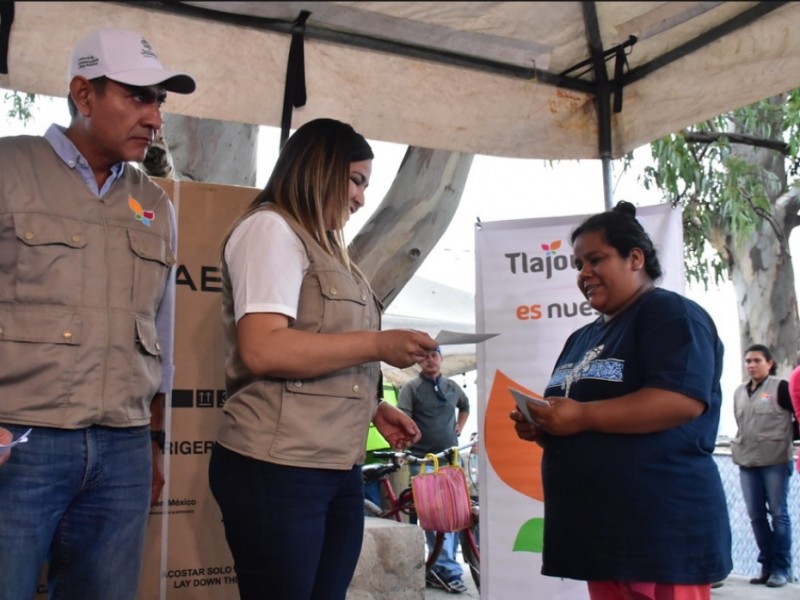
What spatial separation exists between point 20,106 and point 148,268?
6.54 m

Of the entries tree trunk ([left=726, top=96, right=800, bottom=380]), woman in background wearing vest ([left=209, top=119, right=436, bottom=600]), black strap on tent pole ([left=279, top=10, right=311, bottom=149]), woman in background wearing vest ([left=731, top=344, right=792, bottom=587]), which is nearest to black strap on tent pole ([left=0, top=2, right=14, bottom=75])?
black strap on tent pole ([left=279, top=10, right=311, bottom=149])

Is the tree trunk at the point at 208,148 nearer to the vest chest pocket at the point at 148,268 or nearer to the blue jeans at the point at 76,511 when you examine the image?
the vest chest pocket at the point at 148,268

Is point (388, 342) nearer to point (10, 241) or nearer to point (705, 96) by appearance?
point (10, 241)

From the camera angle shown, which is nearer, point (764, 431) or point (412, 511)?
point (412, 511)

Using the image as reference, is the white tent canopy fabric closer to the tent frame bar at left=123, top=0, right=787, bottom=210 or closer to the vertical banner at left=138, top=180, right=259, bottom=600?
the tent frame bar at left=123, top=0, right=787, bottom=210

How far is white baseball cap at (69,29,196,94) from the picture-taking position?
2094 mm

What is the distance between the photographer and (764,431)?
788cm

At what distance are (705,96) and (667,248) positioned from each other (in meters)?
1.09

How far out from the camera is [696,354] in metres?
2.39

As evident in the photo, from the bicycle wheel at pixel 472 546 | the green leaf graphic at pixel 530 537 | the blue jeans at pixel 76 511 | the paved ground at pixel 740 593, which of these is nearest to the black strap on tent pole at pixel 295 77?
the blue jeans at pixel 76 511

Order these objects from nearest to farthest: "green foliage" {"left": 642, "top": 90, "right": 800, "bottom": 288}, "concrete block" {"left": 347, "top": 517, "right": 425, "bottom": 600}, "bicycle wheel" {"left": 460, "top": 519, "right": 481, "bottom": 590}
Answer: "concrete block" {"left": 347, "top": 517, "right": 425, "bottom": 600}
"bicycle wheel" {"left": 460, "top": 519, "right": 481, "bottom": 590}
"green foliage" {"left": 642, "top": 90, "right": 800, "bottom": 288}

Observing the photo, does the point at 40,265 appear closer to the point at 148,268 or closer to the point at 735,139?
the point at 148,268

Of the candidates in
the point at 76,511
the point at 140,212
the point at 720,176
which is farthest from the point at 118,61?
the point at 720,176

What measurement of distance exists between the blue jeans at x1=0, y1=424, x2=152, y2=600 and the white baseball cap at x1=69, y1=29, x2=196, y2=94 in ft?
2.77
